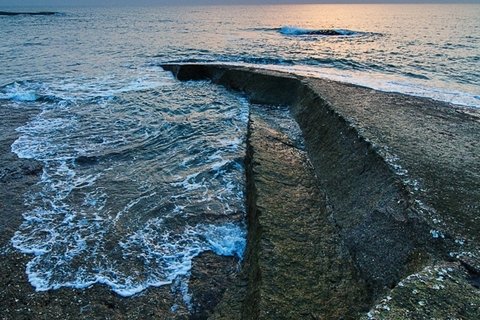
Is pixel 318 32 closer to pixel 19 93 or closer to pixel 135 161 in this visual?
pixel 19 93

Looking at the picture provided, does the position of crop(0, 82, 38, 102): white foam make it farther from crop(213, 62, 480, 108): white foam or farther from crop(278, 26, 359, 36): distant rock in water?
crop(278, 26, 359, 36): distant rock in water

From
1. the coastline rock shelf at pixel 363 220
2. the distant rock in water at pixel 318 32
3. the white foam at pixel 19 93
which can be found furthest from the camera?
the distant rock in water at pixel 318 32

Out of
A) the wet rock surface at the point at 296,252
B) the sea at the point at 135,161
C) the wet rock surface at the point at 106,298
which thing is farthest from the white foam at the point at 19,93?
the wet rock surface at the point at 296,252

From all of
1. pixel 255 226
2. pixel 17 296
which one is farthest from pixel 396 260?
pixel 17 296

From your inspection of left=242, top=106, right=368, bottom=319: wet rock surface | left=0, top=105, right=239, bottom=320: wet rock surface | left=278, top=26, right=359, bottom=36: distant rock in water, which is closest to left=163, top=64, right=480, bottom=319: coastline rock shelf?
left=242, top=106, right=368, bottom=319: wet rock surface

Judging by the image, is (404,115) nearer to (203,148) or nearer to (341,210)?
(341,210)

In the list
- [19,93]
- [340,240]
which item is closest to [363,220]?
[340,240]

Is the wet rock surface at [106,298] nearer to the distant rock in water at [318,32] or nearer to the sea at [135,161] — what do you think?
the sea at [135,161]

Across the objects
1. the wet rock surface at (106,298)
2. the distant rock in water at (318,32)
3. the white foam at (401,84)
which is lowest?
the wet rock surface at (106,298)
